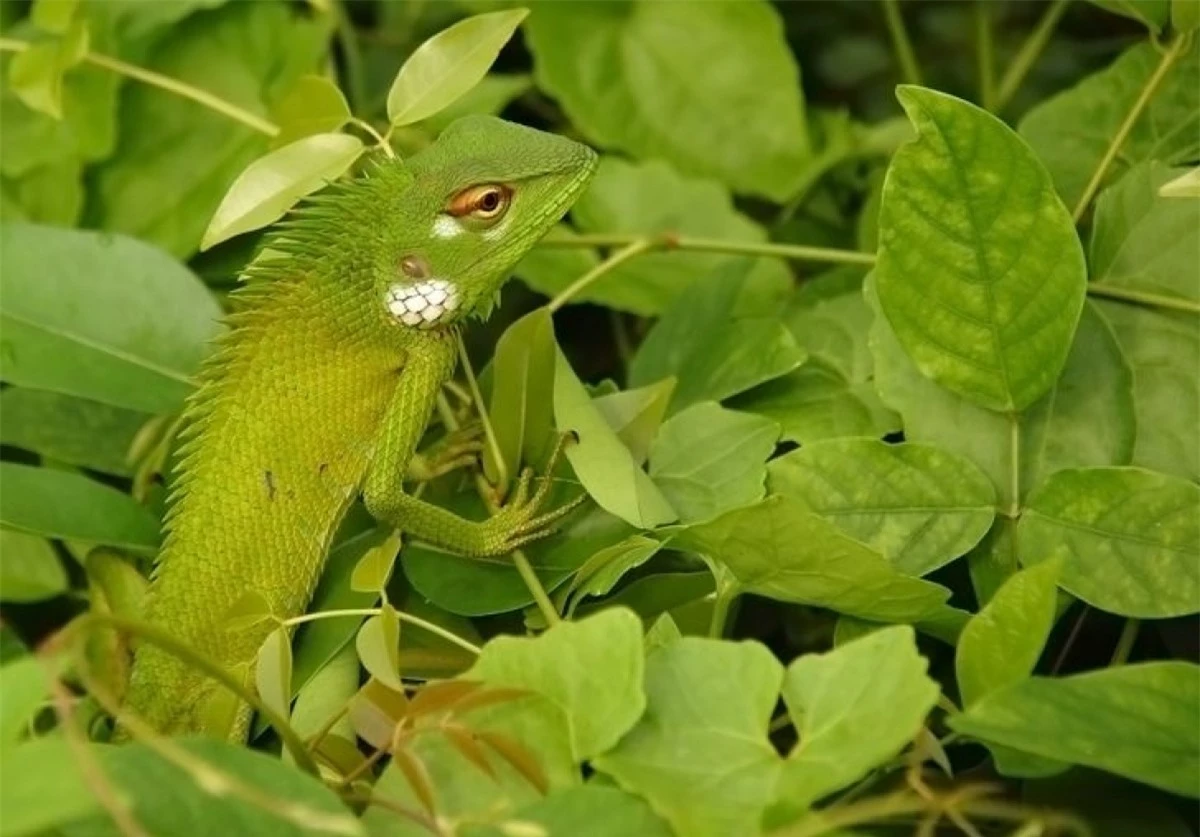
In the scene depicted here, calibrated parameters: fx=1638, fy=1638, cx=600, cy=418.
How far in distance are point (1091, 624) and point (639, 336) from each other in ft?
2.57

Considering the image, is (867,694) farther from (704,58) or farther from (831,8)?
(831,8)

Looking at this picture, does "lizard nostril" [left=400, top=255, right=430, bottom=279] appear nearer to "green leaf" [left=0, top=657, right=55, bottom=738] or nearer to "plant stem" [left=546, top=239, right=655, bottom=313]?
"plant stem" [left=546, top=239, right=655, bottom=313]

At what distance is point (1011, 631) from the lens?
3.85 feet

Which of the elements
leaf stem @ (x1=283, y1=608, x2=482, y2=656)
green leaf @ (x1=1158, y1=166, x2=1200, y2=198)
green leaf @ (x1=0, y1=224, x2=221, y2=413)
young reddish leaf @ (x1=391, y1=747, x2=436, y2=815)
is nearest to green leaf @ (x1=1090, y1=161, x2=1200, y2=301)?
green leaf @ (x1=1158, y1=166, x2=1200, y2=198)

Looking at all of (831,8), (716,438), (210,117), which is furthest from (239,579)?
(831,8)

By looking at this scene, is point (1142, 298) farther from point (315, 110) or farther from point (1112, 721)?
point (315, 110)

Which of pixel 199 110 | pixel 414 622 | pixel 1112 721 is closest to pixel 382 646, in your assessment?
pixel 414 622

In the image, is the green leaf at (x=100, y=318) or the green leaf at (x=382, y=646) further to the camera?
the green leaf at (x=100, y=318)

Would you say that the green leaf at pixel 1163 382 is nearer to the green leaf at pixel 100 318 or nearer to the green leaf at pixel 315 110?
the green leaf at pixel 315 110

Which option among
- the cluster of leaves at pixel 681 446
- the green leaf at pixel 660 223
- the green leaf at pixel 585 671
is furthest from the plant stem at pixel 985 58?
the green leaf at pixel 585 671

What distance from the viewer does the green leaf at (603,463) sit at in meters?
1.44

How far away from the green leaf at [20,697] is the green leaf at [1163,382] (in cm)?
92

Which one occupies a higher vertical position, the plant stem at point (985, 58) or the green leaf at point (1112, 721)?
the green leaf at point (1112, 721)

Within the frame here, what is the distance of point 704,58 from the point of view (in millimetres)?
2215
